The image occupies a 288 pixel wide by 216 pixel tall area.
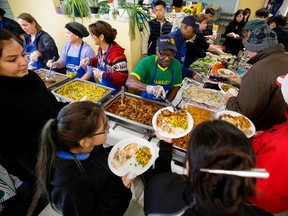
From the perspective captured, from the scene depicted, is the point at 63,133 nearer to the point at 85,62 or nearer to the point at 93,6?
the point at 85,62

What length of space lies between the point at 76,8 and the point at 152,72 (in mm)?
2037

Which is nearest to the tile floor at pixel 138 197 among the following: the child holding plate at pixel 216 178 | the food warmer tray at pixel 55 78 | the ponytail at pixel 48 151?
the child holding plate at pixel 216 178

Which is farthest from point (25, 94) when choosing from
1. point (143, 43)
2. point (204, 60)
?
point (204, 60)

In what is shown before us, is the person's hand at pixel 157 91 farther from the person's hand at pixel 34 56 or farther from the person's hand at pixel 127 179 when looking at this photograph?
the person's hand at pixel 34 56

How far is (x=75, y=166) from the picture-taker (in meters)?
1.02

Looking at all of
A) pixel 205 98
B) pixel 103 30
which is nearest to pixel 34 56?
pixel 103 30

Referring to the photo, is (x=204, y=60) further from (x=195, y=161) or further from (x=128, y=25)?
(x=195, y=161)

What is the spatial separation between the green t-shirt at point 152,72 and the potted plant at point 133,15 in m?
0.96

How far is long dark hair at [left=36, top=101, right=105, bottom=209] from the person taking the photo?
98 cm

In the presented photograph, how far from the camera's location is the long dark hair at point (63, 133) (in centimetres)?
98

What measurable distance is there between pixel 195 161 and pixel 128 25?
103 inches

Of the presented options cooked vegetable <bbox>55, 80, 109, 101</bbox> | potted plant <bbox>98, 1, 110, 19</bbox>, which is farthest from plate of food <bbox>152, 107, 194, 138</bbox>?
potted plant <bbox>98, 1, 110, 19</bbox>

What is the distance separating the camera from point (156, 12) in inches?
139

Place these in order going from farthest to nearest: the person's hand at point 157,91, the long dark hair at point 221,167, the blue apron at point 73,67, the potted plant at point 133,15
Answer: the blue apron at point 73,67 < the potted plant at point 133,15 < the person's hand at point 157,91 < the long dark hair at point 221,167
